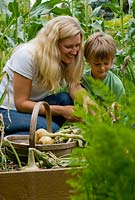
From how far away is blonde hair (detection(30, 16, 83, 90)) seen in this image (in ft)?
8.49

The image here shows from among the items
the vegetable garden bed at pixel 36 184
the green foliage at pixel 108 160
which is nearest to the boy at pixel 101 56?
the vegetable garden bed at pixel 36 184

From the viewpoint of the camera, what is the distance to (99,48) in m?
2.71

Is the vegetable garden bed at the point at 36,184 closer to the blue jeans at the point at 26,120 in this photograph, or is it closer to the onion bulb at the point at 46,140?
the onion bulb at the point at 46,140

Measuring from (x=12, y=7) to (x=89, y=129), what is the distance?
264 centimetres

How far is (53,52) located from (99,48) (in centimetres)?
25

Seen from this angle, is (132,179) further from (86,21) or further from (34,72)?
(86,21)

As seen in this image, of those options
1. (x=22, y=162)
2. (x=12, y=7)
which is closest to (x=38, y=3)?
(x=12, y=7)

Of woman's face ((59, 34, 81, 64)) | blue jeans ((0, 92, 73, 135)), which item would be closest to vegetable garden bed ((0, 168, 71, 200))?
blue jeans ((0, 92, 73, 135))

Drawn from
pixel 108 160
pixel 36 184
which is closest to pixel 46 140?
pixel 36 184

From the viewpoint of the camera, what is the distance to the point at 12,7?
10.3ft

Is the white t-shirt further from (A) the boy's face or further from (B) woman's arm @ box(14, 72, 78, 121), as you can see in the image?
(A) the boy's face

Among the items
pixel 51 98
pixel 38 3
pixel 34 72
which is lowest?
pixel 51 98

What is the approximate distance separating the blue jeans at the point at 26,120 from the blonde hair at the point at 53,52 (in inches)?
5.0

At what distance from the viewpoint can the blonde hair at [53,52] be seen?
2588mm
